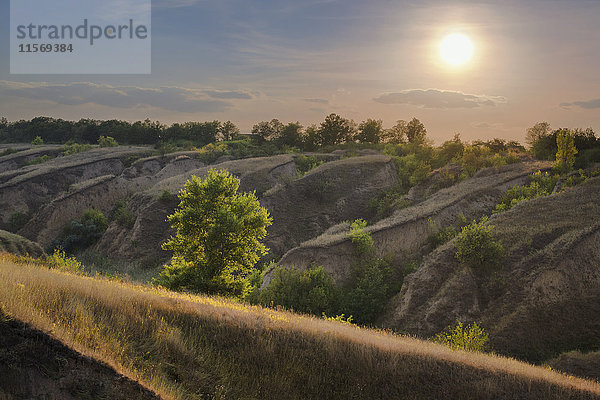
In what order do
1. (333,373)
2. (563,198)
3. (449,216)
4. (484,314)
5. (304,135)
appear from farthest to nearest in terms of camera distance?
(304,135) < (449,216) < (563,198) < (484,314) < (333,373)

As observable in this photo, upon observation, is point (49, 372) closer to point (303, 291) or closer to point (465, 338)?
point (465, 338)

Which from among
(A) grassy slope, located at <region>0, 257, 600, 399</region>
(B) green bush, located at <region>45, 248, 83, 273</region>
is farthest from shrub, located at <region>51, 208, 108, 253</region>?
(A) grassy slope, located at <region>0, 257, 600, 399</region>

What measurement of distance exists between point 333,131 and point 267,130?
18627 mm

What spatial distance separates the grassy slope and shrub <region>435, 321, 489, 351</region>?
508cm

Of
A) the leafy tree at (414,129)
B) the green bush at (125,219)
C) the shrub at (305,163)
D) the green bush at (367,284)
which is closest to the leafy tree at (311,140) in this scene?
the leafy tree at (414,129)

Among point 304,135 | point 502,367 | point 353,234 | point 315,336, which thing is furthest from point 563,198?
point 304,135

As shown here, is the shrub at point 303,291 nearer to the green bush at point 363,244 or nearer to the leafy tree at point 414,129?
the green bush at point 363,244

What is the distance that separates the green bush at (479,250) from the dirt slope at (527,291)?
18.2 inches

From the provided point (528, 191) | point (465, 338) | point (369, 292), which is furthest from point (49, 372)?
point (528, 191)

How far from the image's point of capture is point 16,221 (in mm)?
47969

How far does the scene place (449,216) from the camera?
30.3 metres

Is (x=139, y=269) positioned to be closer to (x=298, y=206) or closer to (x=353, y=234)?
(x=298, y=206)

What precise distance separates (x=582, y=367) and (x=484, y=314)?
14.6ft

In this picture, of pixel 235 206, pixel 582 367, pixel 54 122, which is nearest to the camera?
pixel 582 367
